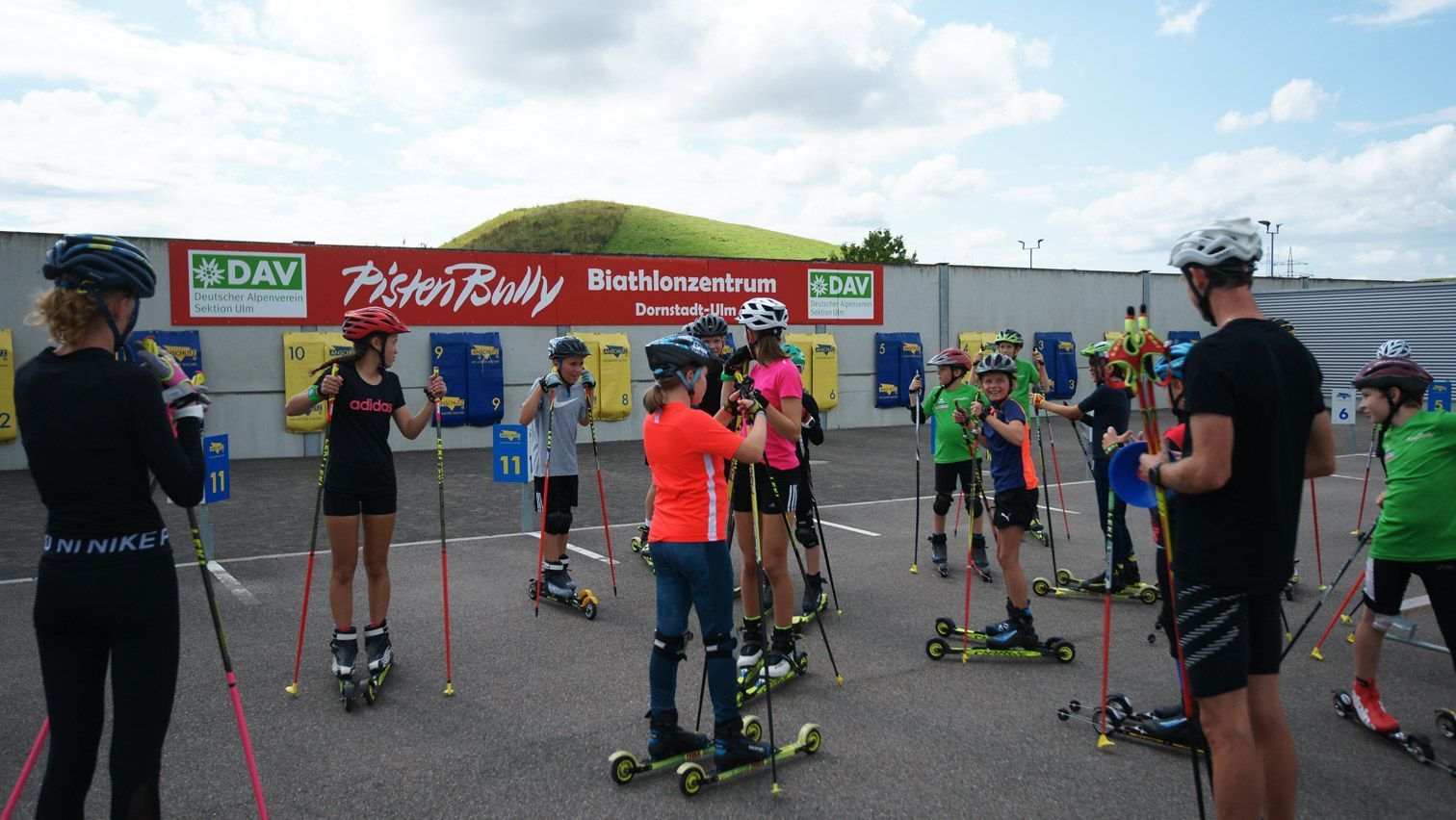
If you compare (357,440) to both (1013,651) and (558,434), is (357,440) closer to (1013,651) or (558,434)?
(558,434)

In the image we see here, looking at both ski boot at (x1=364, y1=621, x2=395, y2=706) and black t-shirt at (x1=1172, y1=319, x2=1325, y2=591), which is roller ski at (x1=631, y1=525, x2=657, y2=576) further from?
black t-shirt at (x1=1172, y1=319, x2=1325, y2=591)

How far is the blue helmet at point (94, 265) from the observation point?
2.90 meters

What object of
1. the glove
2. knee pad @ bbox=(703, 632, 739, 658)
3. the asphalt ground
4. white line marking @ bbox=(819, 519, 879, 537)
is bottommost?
the asphalt ground

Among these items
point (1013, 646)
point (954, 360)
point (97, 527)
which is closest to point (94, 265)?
point (97, 527)

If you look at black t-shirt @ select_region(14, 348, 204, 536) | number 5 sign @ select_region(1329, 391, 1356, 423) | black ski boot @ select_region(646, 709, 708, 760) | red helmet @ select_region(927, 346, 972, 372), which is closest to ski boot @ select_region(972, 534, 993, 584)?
red helmet @ select_region(927, 346, 972, 372)

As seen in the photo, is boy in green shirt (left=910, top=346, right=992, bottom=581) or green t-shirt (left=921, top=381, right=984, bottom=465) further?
green t-shirt (left=921, top=381, right=984, bottom=465)

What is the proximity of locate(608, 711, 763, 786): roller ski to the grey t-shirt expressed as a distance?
3.45 m

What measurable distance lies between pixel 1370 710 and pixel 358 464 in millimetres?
5696

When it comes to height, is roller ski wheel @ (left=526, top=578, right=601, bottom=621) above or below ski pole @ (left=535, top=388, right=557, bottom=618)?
below

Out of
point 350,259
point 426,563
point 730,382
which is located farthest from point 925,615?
point 350,259

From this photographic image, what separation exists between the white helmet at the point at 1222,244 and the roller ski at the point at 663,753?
9.75 ft

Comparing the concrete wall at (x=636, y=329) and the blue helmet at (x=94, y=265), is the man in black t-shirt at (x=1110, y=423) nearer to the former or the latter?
the blue helmet at (x=94, y=265)

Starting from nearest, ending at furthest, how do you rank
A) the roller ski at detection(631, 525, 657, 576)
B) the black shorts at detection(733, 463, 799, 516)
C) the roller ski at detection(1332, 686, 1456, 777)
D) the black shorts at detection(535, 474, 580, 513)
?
the roller ski at detection(1332, 686, 1456, 777) < the black shorts at detection(733, 463, 799, 516) < the black shorts at detection(535, 474, 580, 513) < the roller ski at detection(631, 525, 657, 576)

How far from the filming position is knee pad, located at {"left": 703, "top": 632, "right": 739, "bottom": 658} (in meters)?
4.34
